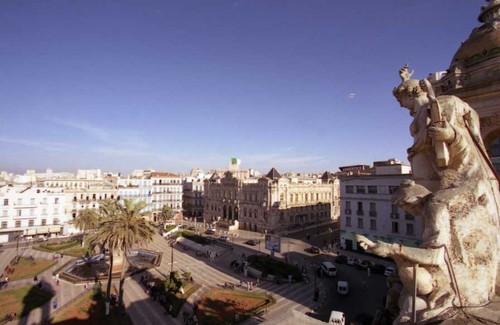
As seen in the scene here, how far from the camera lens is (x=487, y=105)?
10.0 m

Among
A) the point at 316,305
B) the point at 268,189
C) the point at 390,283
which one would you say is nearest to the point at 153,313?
the point at 316,305

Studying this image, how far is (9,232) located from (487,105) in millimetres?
76187

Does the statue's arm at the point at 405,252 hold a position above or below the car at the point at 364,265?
above

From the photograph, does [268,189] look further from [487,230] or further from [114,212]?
[487,230]

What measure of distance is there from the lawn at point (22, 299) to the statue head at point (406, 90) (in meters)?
33.4

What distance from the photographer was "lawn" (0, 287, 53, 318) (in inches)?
1093

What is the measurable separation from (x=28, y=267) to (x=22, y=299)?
47.6 feet

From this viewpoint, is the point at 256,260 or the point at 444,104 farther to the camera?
the point at 256,260

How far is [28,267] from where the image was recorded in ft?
140

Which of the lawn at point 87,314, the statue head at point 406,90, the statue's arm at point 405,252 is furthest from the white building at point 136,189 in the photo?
the statue's arm at point 405,252

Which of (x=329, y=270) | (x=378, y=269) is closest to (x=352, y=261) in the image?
(x=378, y=269)

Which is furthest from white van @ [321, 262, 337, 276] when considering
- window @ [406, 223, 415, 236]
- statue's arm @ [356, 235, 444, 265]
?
statue's arm @ [356, 235, 444, 265]

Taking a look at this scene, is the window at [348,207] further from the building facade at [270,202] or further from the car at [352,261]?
the building facade at [270,202]

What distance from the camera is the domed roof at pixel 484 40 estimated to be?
463 inches
